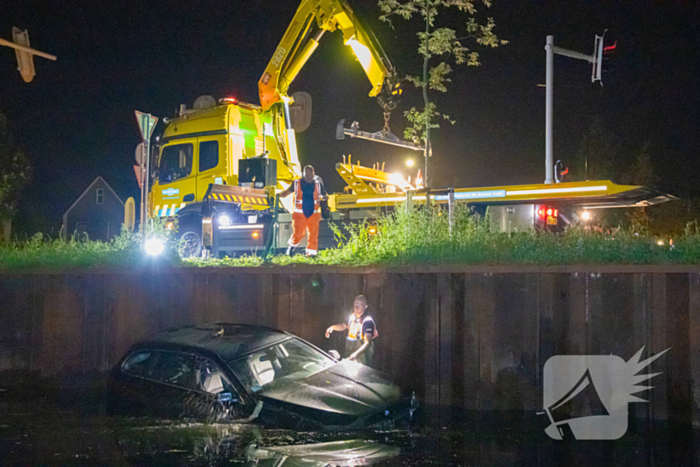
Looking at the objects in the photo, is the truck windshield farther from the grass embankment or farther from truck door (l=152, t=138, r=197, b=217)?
the grass embankment

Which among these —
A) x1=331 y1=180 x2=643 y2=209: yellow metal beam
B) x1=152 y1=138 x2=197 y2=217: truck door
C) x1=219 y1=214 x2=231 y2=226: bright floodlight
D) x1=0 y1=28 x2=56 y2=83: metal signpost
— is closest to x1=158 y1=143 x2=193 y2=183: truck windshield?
x1=152 y1=138 x2=197 y2=217: truck door

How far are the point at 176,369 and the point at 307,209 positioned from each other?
4.46 m

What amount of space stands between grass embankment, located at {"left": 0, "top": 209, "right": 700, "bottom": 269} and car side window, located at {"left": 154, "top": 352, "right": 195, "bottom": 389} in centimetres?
321

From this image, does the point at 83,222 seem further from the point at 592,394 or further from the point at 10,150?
the point at 592,394

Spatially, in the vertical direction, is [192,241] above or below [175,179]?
below

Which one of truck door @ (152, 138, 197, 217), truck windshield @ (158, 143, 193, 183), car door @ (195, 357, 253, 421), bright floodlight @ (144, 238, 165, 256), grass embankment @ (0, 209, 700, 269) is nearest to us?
car door @ (195, 357, 253, 421)

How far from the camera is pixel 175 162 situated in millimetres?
A: 14992

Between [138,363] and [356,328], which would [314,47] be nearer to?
[356,328]

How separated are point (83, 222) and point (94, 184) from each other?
2.85 meters

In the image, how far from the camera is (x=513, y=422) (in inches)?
313

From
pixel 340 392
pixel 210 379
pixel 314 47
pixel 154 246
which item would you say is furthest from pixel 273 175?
pixel 340 392

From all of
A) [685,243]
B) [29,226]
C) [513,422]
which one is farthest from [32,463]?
[29,226]

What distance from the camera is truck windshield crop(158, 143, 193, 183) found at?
48.4ft

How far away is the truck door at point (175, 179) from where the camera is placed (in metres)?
14.6
